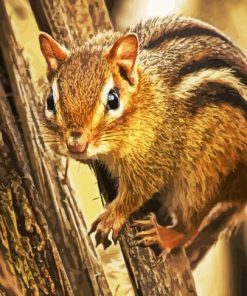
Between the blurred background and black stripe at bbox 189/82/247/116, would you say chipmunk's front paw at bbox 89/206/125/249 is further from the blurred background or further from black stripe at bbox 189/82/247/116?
black stripe at bbox 189/82/247/116

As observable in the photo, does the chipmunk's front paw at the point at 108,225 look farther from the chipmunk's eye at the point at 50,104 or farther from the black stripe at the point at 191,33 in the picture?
the black stripe at the point at 191,33

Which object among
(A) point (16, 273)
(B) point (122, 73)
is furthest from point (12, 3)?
(A) point (16, 273)

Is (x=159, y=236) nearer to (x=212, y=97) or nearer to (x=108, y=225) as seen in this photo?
(x=108, y=225)

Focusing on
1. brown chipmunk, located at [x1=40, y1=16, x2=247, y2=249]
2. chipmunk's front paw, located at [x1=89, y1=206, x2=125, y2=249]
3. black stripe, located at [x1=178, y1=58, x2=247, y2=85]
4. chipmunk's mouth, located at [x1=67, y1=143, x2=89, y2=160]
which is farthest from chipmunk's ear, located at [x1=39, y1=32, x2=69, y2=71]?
chipmunk's front paw, located at [x1=89, y1=206, x2=125, y2=249]

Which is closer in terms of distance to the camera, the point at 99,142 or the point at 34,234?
the point at 99,142

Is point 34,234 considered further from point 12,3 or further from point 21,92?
point 12,3

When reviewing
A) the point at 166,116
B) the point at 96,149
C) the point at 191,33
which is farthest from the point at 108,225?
the point at 191,33

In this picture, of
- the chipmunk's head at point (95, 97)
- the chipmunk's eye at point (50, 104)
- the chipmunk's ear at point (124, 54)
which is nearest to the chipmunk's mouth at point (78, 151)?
the chipmunk's head at point (95, 97)
